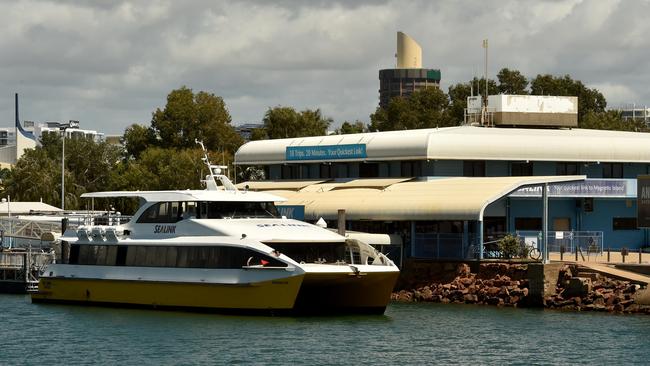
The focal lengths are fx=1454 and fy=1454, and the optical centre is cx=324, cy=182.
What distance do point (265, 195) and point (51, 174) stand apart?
214ft

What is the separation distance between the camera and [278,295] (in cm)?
5309

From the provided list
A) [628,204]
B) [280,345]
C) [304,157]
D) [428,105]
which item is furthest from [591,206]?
[428,105]

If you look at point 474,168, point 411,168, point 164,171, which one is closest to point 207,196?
point 411,168

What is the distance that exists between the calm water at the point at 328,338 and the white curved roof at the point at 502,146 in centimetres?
1683

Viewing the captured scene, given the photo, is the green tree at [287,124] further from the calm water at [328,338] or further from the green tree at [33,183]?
the calm water at [328,338]

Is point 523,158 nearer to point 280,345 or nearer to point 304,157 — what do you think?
point 304,157

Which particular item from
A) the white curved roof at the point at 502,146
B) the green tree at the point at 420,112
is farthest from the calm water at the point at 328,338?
the green tree at the point at 420,112

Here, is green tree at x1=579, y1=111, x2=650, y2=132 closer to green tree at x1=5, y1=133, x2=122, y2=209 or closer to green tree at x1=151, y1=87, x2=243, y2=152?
green tree at x1=151, y1=87, x2=243, y2=152

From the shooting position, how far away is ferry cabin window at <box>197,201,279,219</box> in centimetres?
5634

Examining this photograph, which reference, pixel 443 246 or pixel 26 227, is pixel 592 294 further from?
pixel 26 227

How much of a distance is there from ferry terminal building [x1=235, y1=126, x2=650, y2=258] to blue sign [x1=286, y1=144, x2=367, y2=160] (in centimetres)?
8

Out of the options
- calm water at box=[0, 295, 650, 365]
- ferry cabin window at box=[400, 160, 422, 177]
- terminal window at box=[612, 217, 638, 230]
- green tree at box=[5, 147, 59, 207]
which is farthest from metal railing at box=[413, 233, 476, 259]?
green tree at box=[5, 147, 59, 207]

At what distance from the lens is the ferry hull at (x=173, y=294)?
5312 cm

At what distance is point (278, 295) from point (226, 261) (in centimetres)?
250
